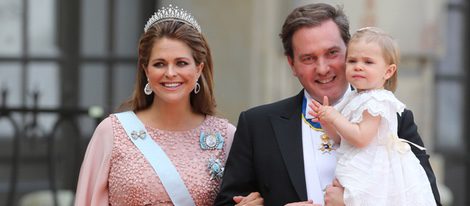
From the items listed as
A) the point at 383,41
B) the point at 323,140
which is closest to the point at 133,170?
the point at 323,140

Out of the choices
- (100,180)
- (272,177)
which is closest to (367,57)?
(272,177)

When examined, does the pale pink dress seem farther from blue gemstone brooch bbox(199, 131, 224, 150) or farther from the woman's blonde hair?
the woman's blonde hair

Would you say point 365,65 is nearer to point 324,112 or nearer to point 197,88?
point 324,112

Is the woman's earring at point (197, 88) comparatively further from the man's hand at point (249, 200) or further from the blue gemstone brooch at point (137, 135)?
the man's hand at point (249, 200)

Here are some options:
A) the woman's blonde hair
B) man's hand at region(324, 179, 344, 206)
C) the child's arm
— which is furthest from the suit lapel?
the woman's blonde hair

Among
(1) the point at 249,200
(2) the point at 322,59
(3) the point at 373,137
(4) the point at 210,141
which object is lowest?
(1) the point at 249,200

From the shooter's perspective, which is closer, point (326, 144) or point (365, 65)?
point (365, 65)

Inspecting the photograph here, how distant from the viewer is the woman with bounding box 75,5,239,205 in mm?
4082

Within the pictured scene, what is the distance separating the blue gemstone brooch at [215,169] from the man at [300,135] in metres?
0.12

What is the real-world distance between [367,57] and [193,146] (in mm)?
806

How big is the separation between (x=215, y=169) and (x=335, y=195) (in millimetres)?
564

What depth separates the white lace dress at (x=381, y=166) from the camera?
3.72m

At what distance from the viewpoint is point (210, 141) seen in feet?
13.9

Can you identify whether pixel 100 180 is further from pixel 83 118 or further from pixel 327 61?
pixel 83 118
